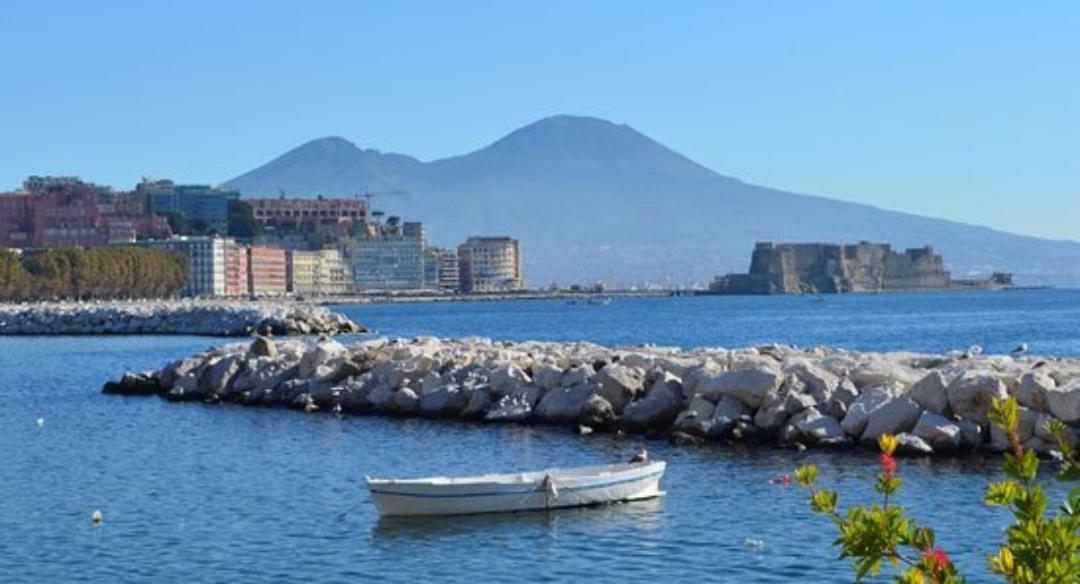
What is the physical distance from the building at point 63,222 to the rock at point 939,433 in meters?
171

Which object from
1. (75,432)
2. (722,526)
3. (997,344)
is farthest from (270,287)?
(722,526)

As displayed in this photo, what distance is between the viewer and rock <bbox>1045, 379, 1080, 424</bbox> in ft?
61.8

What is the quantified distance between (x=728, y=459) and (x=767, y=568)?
6.20m

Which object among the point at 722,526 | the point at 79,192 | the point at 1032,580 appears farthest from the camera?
the point at 79,192

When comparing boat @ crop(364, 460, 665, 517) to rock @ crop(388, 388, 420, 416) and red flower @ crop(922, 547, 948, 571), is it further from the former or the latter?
red flower @ crop(922, 547, 948, 571)

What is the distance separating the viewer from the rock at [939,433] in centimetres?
1892

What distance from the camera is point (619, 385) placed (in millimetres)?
23422

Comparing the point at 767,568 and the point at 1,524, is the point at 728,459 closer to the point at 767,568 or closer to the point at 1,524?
the point at 767,568

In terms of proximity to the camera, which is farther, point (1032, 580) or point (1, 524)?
point (1, 524)

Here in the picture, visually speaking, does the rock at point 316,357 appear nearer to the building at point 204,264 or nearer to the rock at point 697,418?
the rock at point 697,418

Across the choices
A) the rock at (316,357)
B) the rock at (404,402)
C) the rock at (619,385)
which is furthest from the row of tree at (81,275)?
the rock at (619,385)

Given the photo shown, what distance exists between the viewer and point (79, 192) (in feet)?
650

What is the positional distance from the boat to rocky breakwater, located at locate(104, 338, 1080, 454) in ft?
13.9

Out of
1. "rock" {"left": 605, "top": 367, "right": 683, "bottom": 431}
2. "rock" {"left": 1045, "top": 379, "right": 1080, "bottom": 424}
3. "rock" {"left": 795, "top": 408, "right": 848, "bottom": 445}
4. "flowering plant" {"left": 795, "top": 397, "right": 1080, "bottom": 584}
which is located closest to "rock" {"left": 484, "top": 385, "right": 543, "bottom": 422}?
"rock" {"left": 605, "top": 367, "right": 683, "bottom": 431}
